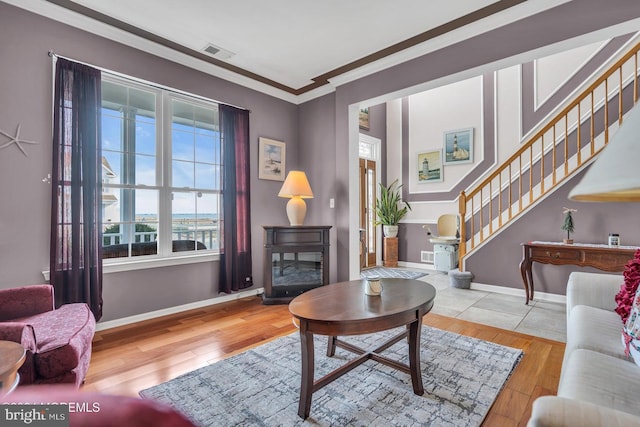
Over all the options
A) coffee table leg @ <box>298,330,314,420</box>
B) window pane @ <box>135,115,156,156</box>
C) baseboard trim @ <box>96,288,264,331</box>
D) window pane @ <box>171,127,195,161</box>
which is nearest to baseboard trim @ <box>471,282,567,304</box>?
baseboard trim @ <box>96,288,264,331</box>

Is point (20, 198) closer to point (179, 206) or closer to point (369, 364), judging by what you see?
point (179, 206)

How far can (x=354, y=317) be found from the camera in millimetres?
1594

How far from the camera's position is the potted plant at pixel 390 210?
6.02 m

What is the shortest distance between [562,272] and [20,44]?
5695 mm

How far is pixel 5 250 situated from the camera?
7.61 ft

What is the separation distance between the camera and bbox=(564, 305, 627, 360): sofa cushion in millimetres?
1435

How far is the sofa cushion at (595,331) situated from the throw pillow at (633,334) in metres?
0.05

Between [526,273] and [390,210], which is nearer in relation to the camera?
[526,273]

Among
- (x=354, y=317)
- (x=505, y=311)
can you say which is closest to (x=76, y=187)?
(x=354, y=317)

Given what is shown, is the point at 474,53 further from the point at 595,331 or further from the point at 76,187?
the point at 76,187

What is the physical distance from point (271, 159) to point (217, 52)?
140 centimetres

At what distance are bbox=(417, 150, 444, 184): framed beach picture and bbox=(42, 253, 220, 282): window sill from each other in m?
4.22

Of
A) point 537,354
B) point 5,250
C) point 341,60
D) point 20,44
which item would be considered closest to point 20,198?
point 5,250
